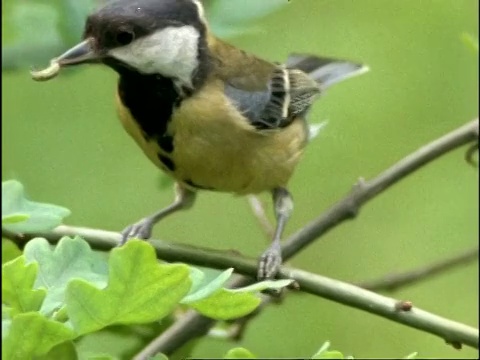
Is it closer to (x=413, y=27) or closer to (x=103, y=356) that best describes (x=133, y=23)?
(x=103, y=356)

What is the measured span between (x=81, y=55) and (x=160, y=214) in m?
0.53

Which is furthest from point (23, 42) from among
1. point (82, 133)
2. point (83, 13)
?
point (82, 133)

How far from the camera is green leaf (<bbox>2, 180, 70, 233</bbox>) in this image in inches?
27.6

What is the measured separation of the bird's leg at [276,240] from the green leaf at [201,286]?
0.54m

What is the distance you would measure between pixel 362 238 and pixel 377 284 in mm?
1248

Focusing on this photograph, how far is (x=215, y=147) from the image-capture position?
153cm

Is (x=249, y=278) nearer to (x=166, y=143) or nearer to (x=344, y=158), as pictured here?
(x=166, y=143)

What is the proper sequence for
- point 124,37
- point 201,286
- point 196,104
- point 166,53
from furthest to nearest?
1. point 196,104
2. point 166,53
3. point 124,37
4. point 201,286

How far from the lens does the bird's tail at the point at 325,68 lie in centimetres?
199

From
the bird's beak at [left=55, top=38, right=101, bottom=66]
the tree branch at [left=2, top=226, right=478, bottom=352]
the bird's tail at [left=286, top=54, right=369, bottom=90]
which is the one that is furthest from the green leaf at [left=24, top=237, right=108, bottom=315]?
the bird's tail at [left=286, top=54, right=369, bottom=90]

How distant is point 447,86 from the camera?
3010 mm

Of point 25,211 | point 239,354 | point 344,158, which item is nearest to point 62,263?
point 25,211

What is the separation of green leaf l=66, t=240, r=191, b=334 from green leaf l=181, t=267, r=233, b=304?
16mm

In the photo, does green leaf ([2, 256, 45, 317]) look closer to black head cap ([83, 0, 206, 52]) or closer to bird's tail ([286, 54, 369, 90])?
black head cap ([83, 0, 206, 52])
